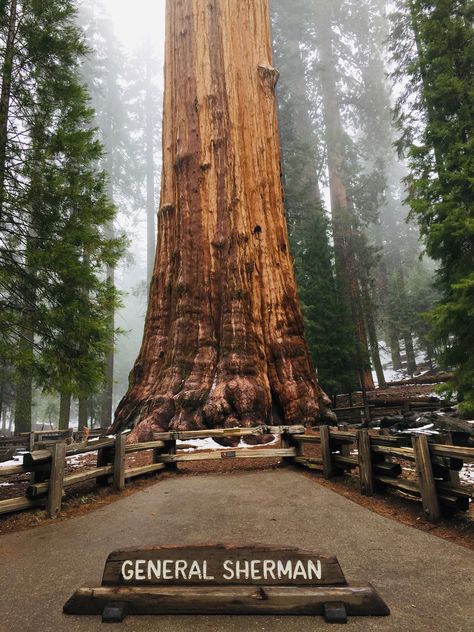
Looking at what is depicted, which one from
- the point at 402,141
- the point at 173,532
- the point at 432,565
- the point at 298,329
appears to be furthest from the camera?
the point at 402,141

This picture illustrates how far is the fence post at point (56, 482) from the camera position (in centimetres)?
458

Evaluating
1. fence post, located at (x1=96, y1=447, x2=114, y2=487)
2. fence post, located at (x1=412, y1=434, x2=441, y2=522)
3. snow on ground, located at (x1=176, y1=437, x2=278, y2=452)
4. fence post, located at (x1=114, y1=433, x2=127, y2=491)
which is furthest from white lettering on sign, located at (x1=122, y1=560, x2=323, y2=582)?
snow on ground, located at (x1=176, y1=437, x2=278, y2=452)

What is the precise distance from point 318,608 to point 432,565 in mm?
1335

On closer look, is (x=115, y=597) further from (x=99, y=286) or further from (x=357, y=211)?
(x=357, y=211)

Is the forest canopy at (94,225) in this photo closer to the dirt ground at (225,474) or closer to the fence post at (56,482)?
the dirt ground at (225,474)

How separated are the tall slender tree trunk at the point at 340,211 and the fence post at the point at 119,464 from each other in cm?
921

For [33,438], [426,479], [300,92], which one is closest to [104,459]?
[426,479]

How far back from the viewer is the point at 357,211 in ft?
94.6

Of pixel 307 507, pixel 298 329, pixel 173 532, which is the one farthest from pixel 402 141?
pixel 173 532

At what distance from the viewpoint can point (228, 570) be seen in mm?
2332

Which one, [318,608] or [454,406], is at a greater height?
[454,406]

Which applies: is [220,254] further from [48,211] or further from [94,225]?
[48,211]

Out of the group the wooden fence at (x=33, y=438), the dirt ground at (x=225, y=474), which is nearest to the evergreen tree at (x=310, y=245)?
the dirt ground at (x=225, y=474)

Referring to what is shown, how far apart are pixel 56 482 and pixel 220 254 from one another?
21.9ft
